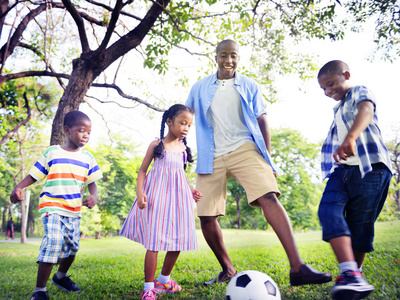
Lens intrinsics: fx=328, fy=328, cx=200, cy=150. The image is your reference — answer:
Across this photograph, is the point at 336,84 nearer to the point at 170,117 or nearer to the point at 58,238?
the point at 170,117

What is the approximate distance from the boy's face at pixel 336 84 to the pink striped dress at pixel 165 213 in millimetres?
1594

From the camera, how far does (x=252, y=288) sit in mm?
2416

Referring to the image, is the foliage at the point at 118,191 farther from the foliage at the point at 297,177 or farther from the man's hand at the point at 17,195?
the man's hand at the point at 17,195

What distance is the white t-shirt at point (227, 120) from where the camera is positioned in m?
3.45

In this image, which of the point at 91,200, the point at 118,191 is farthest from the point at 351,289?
the point at 118,191

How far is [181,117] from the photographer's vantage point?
3.33m

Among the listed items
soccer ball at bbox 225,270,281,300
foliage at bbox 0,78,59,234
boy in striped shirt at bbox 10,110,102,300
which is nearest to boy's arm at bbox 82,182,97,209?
boy in striped shirt at bbox 10,110,102,300

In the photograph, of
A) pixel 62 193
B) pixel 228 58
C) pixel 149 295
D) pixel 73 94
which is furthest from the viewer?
pixel 73 94

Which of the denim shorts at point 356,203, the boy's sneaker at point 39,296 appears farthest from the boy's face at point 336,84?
the boy's sneaker at point 39,296

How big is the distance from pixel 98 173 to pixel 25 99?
13.1m

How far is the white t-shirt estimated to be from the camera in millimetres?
3448

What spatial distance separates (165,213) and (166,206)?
0.07 m

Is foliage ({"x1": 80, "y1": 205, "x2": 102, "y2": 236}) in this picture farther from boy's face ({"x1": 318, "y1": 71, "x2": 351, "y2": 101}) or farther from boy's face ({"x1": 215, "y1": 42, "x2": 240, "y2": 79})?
boy's face ({"x1": 318, "y1": 71, "x2": 351, "y2": 101})

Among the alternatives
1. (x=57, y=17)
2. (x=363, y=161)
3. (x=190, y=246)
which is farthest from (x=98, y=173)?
(x=57, y=17)
